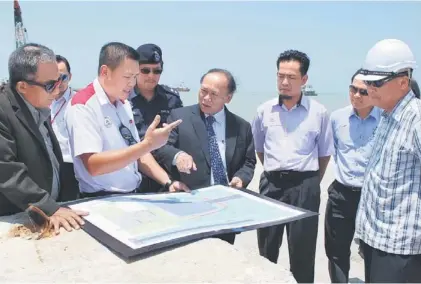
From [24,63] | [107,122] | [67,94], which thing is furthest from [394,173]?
[67,94]

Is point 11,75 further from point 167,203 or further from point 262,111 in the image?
point 262,111

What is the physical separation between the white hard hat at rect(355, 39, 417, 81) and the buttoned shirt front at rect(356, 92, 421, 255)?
18 cm

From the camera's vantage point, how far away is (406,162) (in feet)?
7.21

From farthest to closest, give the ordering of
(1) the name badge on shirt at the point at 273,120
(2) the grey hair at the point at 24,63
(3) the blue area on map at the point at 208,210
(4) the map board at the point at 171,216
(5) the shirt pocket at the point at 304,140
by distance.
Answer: (1) the name badge on shirt at the point at 273,120 < (5) the shirt pocket at the point at 304,140 < (2) the grey hair at the point at 24,63 < (3) the blue area on map at the point at 208,210 < (4) the map board at the point at 171,216

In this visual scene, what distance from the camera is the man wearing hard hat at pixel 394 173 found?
2.20m

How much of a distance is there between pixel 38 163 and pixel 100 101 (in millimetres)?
558

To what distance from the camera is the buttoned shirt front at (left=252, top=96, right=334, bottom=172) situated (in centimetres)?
356

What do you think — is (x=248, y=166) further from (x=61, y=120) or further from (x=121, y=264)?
(x=61, y=120)

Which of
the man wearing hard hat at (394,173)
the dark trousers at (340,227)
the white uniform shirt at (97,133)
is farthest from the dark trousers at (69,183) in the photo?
the dark trousers at (340,227)

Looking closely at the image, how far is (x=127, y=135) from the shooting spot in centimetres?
252

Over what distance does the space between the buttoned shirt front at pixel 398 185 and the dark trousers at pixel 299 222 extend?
1105mm

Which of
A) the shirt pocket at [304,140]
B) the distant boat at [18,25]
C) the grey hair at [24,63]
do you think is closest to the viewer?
the grey hair at [24,63]

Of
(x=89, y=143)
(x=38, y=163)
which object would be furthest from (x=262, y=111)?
(x=38, y=163)

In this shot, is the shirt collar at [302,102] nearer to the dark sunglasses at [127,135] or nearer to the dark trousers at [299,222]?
the dark trousers at [299,222]
